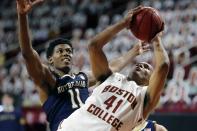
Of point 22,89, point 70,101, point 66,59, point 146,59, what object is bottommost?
point 22,89

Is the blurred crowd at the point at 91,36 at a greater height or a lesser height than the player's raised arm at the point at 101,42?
lesser

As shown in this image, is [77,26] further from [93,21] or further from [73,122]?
[73,122]

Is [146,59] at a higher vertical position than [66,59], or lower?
lower

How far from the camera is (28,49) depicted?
530 cm

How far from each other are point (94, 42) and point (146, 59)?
7.98 metres

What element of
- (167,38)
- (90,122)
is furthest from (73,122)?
(167,38)

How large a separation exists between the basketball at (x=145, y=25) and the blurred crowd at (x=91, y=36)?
591 centimetres

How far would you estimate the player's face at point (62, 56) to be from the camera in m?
5.79

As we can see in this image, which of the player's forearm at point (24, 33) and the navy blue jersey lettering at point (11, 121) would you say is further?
the navy blue jersey lettering at point (11, 121)

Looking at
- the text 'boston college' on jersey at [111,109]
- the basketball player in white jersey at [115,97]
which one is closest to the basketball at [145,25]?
the basketball player in white jersey at [115,97]

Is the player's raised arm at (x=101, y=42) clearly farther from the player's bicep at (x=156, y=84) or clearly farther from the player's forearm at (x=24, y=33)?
the player's forearm at (x=24, y=33)

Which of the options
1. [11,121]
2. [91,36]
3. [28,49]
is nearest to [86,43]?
[91,36]

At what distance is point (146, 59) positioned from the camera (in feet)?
41.1

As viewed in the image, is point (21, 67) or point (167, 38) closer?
point (167, 38)
